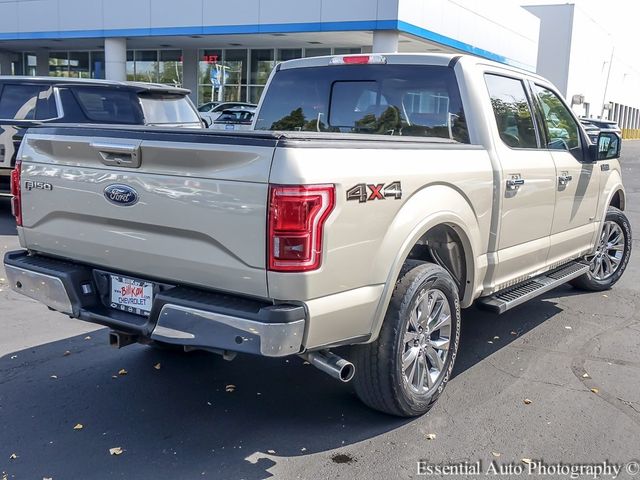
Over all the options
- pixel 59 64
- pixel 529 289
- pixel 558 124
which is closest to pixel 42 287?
pixel 529 289

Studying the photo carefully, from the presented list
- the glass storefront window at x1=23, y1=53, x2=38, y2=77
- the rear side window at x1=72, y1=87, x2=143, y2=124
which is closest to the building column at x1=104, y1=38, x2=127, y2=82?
the glass storefront window at x1=23, y1=53, x2=38, y2=77

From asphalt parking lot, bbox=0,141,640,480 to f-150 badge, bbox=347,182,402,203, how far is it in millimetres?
1374

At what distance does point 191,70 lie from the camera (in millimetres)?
30969

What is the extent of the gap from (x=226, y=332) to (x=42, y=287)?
1.42m

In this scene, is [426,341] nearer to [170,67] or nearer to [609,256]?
[609,256]

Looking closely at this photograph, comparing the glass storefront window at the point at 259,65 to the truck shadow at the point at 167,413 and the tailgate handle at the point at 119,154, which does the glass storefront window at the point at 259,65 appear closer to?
→ the truck shadow at the point at 167,413

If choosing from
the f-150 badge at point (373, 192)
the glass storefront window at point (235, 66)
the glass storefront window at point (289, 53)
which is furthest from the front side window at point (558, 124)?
the glass storefront window at point (235, 66)

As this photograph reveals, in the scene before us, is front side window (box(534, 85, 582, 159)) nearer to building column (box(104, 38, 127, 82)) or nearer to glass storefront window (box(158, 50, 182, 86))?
building column (box(104, 38, 127, 82))

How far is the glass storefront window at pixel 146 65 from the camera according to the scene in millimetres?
31672

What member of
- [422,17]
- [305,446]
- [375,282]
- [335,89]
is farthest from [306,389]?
[422,17]

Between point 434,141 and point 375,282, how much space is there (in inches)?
45.9

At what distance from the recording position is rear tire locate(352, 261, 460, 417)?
3855 mm

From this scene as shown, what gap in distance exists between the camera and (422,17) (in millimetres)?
22891

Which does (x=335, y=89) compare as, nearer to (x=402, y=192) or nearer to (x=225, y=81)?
(x=402, y=192)
